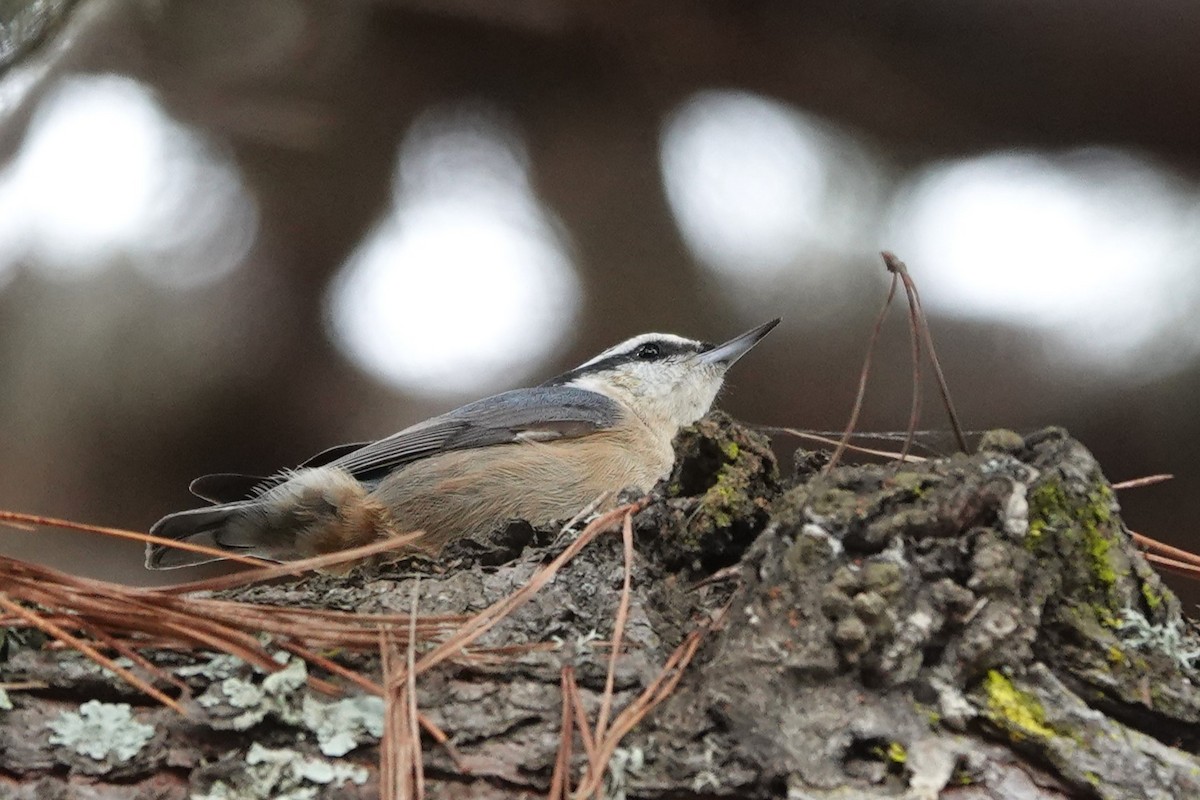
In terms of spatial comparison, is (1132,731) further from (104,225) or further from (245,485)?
(104,225)

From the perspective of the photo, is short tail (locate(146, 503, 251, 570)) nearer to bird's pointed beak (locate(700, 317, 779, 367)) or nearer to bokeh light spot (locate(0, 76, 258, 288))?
bokeh light spot (locate(0, 76, 258, 288))

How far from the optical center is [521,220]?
2396 millimetres

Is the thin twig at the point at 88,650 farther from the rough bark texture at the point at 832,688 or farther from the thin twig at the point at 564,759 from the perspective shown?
the thin twig at the point at 564,759

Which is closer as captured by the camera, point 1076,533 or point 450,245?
point 1076,533

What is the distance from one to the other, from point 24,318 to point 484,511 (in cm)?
125

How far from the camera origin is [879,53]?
226cm

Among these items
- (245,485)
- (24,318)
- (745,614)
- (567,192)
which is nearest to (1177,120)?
(567,192)

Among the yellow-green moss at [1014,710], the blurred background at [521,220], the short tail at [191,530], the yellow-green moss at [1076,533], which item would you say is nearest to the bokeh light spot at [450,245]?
the blurred background at [521,220]

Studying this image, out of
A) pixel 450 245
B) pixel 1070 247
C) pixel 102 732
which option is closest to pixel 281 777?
pixel 102 732

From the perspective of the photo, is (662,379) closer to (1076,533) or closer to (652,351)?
(652,351)

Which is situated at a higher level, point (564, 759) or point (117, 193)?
point (117, 193)

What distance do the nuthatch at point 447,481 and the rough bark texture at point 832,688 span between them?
659mm

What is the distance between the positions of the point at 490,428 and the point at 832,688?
108 cm

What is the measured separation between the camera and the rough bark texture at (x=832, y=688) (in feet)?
3.17
